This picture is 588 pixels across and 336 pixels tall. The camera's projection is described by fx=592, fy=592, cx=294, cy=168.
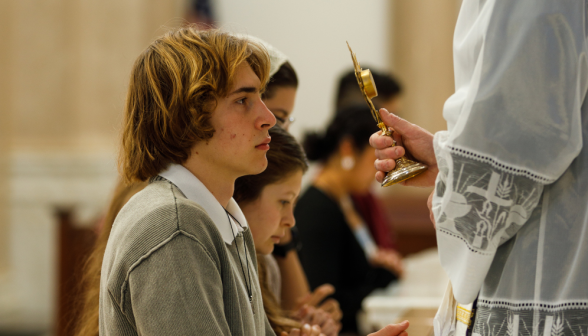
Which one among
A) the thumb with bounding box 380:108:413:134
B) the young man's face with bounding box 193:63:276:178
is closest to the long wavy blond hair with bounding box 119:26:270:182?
the young man's face with bounding box 193:63:276:178

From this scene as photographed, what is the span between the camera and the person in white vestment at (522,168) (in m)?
1.21

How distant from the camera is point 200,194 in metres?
1.38

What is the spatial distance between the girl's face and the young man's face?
488 mm

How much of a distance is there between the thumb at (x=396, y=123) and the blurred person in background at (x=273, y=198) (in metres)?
0.51

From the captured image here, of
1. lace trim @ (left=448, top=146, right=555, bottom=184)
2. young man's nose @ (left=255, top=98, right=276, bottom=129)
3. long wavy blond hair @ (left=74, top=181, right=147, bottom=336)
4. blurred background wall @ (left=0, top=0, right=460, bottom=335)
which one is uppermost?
young man's nose @ (left=255, top=98, right=276, bottom=129)

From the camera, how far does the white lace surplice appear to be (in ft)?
3.97

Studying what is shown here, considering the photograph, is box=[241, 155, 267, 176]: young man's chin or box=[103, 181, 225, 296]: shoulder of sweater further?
box=[241, 155, 267, 176]: young man's chin

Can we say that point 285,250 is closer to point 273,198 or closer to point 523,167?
point 273,198

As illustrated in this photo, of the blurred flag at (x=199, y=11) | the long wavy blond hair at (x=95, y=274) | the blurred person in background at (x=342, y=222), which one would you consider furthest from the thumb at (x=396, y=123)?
the blurred flag at (x=199, y=11)

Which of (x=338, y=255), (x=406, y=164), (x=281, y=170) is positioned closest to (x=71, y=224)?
(x=338, y=255)

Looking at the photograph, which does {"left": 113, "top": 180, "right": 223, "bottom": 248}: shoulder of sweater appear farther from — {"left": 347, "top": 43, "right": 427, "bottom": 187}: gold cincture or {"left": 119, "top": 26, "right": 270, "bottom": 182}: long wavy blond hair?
{"left": 347, "top": 43, "right": 427, "bottom": 187}: gold cincture

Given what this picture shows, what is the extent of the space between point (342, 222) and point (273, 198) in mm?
1672

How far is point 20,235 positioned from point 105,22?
227 centimetres

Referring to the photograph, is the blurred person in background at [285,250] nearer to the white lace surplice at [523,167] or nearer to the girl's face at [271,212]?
the girl's face at [271,212]
